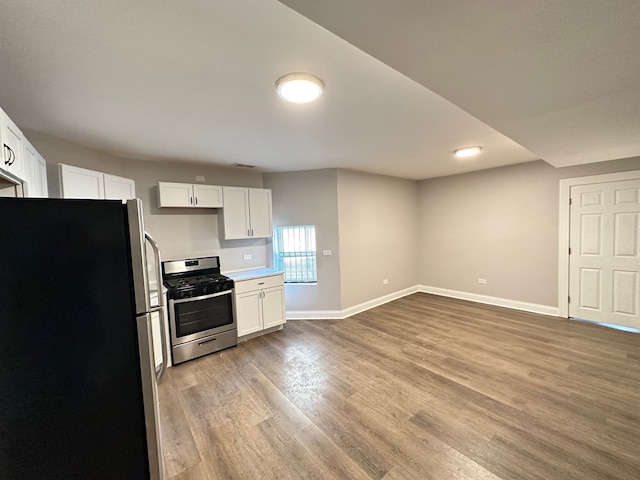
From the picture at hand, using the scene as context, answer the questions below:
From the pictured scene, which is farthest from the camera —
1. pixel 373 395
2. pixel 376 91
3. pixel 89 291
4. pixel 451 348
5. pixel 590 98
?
pixel 451 348

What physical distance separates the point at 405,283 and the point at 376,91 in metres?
4.77

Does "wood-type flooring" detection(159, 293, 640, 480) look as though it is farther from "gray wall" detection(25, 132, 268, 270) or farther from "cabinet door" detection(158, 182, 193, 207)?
"cabinet door" detection(158, 182, 193, 207)

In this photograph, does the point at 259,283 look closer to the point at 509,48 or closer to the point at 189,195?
the point at 189,195

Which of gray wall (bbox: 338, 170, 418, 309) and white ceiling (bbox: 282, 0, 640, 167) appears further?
gray wall (bbox: 338, 170, 418, 309)

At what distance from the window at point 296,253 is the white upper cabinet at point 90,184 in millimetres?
2285

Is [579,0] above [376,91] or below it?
below

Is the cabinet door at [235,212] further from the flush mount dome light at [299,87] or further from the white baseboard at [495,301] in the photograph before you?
the white baseboard at [495,301]

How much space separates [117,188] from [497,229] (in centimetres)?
594

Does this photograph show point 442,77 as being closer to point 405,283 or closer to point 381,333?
point 381,333

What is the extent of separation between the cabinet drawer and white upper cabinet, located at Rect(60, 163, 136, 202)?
1749 mm

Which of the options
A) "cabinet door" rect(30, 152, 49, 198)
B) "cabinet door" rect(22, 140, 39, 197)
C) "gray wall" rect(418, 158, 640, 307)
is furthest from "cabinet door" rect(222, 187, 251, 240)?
"gray wall" rect(418, 158, 640, 307)

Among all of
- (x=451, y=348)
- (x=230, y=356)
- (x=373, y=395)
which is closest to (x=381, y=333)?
(x=451, y=348)

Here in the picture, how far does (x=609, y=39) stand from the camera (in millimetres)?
1134

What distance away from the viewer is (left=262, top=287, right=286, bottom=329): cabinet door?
393cm
